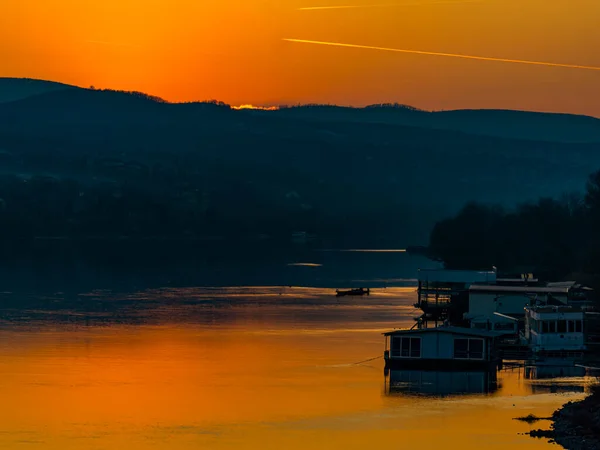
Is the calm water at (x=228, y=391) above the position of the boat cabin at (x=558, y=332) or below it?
below

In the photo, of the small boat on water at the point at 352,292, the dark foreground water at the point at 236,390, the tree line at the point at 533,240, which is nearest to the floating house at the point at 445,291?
the dark foreground water at the point at 236,390

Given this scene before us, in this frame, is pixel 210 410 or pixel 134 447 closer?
pixel 134 447

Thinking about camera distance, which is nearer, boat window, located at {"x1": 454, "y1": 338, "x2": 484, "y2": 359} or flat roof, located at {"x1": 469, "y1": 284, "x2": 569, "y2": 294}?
boat window, located at {"x1": 454, "y1": 338, "x2": 484, "y2": 359}

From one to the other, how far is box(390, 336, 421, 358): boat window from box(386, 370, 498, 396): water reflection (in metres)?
1.21

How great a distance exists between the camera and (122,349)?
61.3 metres

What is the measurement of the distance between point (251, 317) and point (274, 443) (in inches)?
1588

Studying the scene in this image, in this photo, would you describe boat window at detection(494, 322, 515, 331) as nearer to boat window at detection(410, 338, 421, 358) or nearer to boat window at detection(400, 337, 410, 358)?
boat window at detection(410, 338, 421, 358)

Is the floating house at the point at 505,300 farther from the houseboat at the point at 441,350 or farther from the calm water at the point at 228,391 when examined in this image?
the houseboat at the point at 441,350

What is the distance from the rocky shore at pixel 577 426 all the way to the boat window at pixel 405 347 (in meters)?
12.5

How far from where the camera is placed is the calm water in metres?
39.8

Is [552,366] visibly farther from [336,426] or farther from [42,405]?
[42,405]

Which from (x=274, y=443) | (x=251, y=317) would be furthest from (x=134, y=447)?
(x=251, y=317)

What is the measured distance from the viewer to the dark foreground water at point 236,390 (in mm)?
39812

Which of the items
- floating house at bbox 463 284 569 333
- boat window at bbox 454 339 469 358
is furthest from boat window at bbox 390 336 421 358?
floating house at bbox 463 284 569 333
